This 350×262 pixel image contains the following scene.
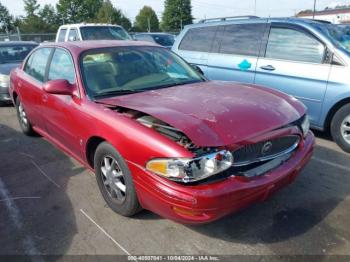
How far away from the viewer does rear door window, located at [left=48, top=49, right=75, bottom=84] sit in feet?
11.6

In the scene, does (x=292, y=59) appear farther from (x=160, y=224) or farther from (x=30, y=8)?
(x=30, y=8)

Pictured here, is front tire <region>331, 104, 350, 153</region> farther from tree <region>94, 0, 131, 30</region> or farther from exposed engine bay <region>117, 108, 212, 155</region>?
tree <region>94, 0, 131, 30</region>

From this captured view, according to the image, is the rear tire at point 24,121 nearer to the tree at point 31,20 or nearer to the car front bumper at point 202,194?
the car front bumper at point 202,194

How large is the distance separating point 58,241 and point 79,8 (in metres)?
75.0

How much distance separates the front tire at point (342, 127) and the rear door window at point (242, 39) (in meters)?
1.67

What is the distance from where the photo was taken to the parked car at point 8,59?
7616mm

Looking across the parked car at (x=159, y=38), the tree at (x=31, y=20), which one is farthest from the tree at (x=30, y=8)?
the parked car at (x=159, y=38)

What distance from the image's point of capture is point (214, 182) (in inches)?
92.0

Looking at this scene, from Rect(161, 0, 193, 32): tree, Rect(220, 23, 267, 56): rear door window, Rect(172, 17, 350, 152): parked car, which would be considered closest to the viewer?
Rect(172, 17, 350, 152): parked car

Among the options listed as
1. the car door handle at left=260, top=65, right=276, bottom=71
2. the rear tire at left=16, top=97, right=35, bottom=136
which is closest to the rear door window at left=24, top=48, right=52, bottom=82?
the rear tire at left=16, top=97, right=35, bottom=136

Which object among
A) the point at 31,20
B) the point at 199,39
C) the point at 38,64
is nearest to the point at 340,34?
the point at 199,39

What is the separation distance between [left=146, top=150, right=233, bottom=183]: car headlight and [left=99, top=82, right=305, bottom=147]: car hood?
0.10 m

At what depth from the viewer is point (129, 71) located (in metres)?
3.60

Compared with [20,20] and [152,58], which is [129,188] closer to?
[152,58]
